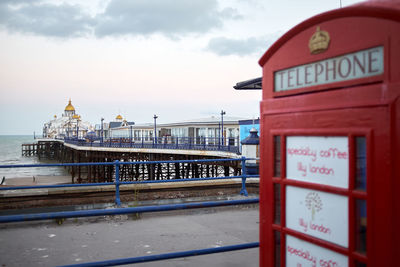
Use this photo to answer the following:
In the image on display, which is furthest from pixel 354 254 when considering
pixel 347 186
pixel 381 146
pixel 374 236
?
pixel 381 146

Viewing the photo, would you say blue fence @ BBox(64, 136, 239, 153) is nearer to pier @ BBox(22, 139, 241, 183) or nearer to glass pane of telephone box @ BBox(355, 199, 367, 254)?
pier @ BBox(22, 139, 241, 183)

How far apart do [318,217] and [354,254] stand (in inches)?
10.6

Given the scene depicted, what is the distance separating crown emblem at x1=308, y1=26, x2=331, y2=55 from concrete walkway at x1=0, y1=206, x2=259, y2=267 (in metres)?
3.01

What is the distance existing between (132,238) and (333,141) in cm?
401

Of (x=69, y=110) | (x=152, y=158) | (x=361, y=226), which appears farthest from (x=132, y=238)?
(x=69, y=110)

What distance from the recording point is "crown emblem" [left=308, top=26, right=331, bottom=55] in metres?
1.84

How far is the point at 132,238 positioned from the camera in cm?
513

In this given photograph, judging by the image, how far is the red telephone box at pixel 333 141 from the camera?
5.17 ft

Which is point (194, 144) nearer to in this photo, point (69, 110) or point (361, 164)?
point (361, 164)

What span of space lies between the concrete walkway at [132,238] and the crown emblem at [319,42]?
301 centimetres

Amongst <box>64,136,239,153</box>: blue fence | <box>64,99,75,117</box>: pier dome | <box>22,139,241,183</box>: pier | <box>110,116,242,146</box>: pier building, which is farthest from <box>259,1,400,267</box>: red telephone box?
<box>64,99,75,117</box>: pier dome

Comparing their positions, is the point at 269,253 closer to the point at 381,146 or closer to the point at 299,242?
the point at 299,242

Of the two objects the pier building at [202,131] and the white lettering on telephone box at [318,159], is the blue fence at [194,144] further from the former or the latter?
the white lettering on telephone box at [318,159]

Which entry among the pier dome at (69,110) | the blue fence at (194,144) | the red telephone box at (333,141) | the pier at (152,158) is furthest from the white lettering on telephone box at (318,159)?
the pier dome at (69,110)
